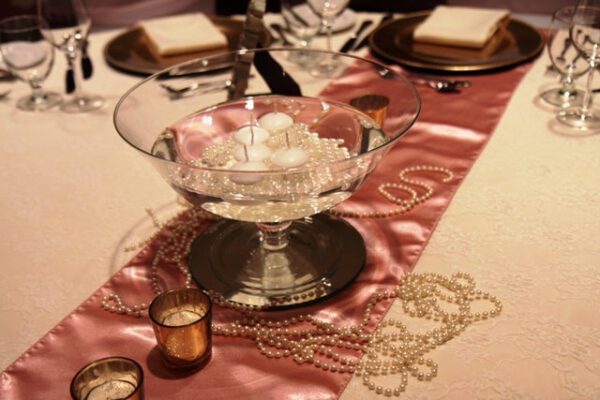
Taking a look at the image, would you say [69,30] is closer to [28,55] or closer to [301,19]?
[28,55]

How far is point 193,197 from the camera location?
2.38 ft

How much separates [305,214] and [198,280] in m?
0.15

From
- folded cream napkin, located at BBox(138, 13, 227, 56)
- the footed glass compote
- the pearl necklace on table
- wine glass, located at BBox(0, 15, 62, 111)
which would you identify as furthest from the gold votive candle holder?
wine glass, located at BBox(0, 15, 62, 111)

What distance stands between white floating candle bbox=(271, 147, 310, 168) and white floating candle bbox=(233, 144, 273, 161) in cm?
2

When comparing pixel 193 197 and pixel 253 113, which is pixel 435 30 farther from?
pixel 193 197

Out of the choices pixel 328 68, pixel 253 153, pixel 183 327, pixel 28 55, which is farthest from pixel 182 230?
pixel 28 55

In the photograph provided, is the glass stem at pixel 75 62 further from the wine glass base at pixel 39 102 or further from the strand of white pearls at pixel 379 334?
the strand of white pearls at pixel 379 334

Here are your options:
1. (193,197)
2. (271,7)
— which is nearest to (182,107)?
(193,197)

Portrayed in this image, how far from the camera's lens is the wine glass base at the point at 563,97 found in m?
1.13

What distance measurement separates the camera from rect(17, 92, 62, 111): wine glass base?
1.21 meters

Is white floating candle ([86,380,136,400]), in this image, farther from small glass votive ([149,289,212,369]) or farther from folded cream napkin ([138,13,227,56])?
folded cream napkin ([138,13,227,56])

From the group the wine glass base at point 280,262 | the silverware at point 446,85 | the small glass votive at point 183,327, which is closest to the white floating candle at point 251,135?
the wine glass base at point 280,262

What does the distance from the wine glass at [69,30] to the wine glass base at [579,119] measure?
2.44ft

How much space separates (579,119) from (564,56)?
103 mm
